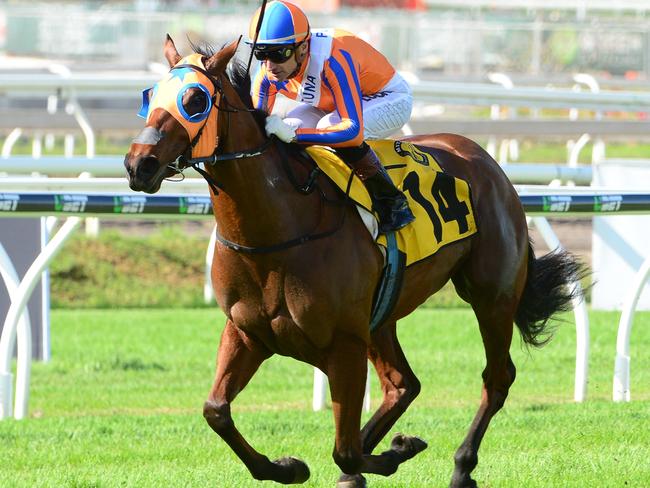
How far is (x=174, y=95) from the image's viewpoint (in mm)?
4059

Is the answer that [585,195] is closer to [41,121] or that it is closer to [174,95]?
[174,95]

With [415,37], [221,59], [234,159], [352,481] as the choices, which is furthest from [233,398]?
[415,37]

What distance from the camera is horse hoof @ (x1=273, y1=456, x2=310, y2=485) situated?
15.3ft

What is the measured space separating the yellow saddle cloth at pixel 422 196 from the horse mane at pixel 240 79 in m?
0.33

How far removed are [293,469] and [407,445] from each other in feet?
1.99

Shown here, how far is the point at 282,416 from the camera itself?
6.27m

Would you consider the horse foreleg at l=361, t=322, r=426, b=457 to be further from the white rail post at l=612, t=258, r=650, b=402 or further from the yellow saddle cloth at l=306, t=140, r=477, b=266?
the white rail post at l=612, t=258, r=650, b=402

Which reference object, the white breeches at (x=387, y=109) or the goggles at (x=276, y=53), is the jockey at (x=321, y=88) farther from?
the white breeches at (x=387, y=109)

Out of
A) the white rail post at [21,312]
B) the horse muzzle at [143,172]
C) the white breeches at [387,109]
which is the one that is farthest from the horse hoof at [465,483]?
the white rail post at [21,312]

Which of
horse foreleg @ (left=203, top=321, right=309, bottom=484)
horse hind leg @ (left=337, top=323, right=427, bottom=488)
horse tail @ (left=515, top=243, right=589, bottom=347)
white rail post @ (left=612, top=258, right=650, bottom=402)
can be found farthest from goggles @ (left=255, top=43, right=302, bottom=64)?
white rail post @ (left=612, top=258, right=650, bottom=402)

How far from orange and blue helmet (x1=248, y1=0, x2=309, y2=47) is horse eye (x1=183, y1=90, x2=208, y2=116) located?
0.45 m

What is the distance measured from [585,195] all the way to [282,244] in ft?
8.11

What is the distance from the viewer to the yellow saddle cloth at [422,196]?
4879 millimetres

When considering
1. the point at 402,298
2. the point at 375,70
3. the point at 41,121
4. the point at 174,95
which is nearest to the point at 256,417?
the point at 402,298
